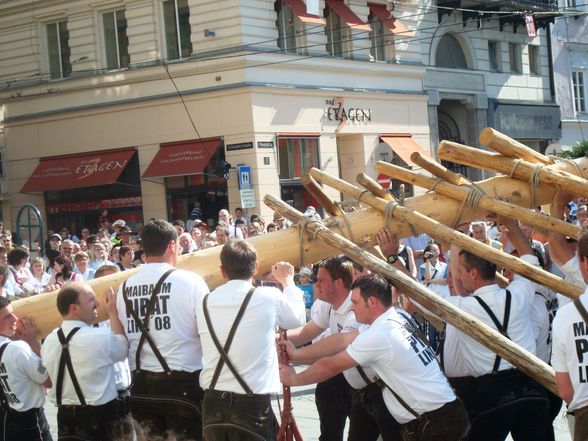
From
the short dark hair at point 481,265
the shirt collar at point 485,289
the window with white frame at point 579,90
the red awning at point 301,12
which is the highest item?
the red awning at point 301,12

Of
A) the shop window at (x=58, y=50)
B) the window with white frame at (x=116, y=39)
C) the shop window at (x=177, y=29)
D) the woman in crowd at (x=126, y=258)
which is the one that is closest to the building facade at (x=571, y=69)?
the shop window at (x=177, y=29)

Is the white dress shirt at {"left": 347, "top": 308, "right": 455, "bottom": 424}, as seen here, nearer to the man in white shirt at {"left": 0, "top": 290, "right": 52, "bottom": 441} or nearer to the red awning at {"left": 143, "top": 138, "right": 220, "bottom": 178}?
the man in white shirt at {"left": 0, "top": 290, "right": 52, "bottom": 441}

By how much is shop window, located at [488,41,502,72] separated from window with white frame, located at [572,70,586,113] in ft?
18.0

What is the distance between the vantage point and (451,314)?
6.02m

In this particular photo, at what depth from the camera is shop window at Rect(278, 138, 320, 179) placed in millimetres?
27375

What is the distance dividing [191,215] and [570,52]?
19378 mm

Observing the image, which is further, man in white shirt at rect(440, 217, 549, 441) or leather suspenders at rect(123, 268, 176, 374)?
man in white shirt at rect(440, 217, 549, 441)

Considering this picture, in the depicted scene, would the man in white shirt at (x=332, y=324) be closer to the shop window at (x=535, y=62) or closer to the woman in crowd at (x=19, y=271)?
the woman in crowd at (x=19, y=271)

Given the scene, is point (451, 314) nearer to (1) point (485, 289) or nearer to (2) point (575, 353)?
(1) point (485, 289)

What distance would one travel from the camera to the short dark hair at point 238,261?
6.03m

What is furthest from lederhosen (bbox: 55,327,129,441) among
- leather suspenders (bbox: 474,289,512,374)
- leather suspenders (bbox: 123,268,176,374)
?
leather suspenders (bbox: 474,289,512,374)

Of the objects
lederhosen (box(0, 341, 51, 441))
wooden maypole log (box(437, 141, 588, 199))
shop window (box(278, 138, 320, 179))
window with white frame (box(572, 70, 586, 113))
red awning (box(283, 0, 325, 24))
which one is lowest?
lederhosen (box(0, 341, 51, 441))

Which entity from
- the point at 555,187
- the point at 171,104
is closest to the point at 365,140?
the point at 171,104

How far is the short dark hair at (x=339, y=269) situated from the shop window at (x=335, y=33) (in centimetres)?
2175
